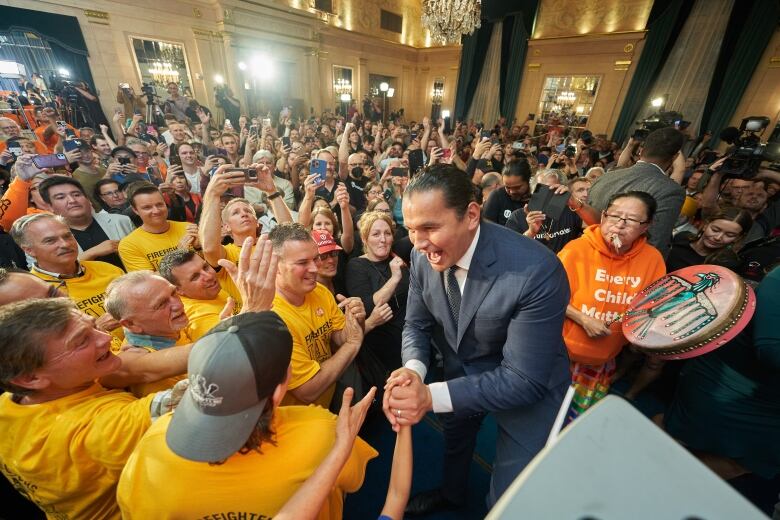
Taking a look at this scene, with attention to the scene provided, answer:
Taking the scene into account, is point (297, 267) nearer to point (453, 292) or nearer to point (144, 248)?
point (453, 292)

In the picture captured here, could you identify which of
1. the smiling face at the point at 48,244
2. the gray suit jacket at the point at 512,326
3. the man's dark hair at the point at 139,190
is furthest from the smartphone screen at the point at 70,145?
the gray suit jacket at the point at 512,326

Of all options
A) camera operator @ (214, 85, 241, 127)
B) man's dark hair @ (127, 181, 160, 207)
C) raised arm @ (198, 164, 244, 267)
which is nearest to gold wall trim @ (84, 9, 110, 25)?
camera operator @ (214, 85, 241, 127)

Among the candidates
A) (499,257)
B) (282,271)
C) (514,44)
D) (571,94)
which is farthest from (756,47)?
(282,271)

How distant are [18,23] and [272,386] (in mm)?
13761

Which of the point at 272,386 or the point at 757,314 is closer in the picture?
the point at 272,386

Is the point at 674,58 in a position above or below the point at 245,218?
above

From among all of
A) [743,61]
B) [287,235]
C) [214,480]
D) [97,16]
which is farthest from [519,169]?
[743,61]

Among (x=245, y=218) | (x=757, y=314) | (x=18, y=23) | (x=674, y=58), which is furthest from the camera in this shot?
(x=674, y=58)

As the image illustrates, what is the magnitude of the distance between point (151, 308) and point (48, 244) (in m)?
1.35

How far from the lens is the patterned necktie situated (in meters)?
1.56

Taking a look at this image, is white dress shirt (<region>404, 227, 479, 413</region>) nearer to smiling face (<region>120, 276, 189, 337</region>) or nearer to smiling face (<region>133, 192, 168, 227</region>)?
smiling face (<region>120, 276, 189, 337</region>)

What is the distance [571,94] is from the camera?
14.6 metres

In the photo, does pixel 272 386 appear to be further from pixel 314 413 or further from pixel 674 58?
pixel 674 58

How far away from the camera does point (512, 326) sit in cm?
138
